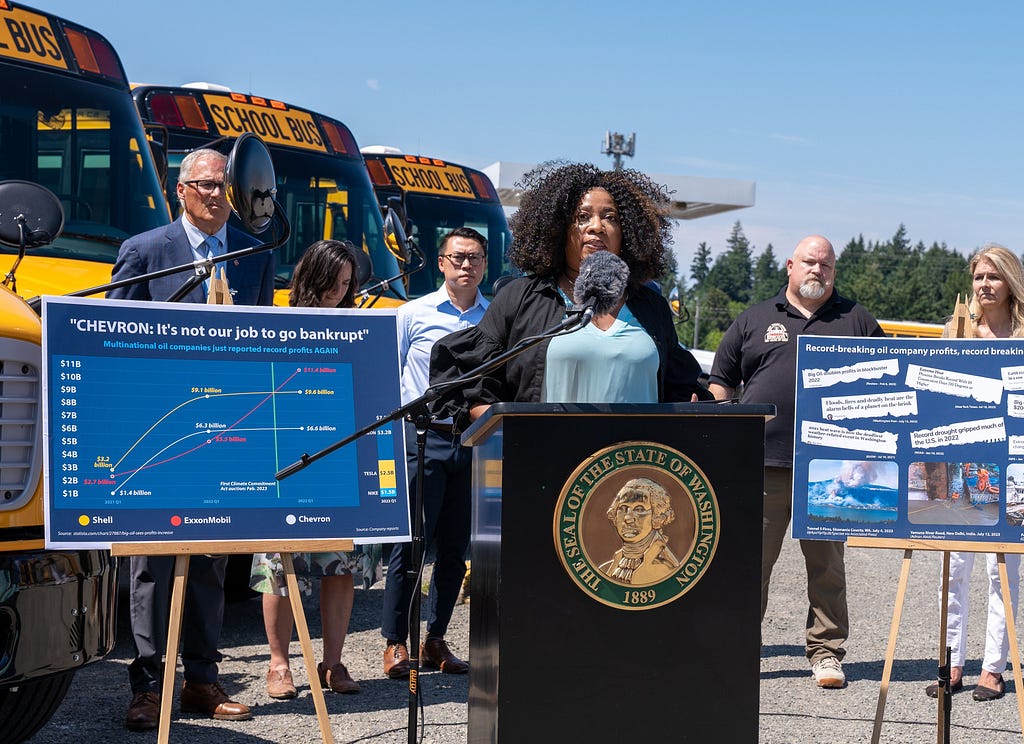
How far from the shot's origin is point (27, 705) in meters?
4.62

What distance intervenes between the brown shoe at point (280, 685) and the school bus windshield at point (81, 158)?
2.20 metres

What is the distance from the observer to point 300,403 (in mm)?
4172

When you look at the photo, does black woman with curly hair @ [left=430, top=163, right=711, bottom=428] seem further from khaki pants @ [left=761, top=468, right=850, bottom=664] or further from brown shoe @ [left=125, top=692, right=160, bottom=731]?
khaki pants @ [left=761, top=468, right=850, bottom=664]

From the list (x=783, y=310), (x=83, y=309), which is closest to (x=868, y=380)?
(x=783, y=310)

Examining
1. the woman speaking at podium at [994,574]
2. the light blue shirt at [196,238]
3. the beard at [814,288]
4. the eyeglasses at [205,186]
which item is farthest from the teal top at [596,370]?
the woman speaking at podium at [994,574]

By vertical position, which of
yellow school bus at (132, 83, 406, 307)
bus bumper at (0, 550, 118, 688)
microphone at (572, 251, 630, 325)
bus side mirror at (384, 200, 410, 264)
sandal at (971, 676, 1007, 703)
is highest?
yellow school bus at (132, 83, 406, 307)

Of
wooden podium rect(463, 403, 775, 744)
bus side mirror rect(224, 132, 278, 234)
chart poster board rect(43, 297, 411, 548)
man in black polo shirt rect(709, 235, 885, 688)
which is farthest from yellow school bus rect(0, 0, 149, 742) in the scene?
man in black polo shirt rect(709, 235, 885, 688)

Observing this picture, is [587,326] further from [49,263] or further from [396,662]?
[49,263]

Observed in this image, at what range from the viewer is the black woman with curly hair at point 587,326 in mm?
4027

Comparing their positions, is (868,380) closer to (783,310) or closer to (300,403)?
(783,310)

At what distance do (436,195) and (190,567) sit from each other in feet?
32.8


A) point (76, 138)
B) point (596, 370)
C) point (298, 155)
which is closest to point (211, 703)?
point (596, 370)

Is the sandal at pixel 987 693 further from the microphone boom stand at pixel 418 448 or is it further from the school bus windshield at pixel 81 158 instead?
the school bus windshield at pixel 81 158

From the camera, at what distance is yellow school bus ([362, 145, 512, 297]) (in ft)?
48.7
